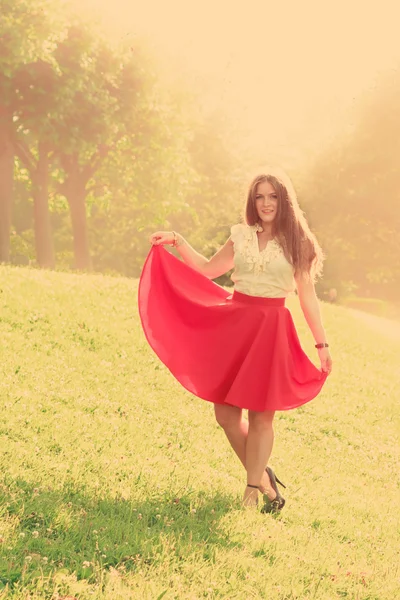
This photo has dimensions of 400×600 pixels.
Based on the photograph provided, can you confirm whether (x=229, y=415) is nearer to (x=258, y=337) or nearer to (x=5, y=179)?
(x=258, y=337)

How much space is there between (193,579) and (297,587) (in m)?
0.78

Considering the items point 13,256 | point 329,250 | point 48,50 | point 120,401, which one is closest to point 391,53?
point 329,250

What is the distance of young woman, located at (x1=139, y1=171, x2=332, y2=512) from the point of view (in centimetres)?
609

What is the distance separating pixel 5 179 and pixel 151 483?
73.9 feet

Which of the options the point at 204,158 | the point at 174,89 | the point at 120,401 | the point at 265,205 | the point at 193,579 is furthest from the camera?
the point at 204,158

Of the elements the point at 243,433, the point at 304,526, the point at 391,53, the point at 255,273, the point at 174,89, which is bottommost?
the point at 304,526

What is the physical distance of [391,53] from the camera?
46.9 m

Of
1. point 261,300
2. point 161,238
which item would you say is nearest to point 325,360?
point 261,300

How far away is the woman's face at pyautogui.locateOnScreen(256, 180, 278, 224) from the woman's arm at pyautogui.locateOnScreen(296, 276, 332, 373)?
23.3 inches

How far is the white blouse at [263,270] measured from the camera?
6.13 metres

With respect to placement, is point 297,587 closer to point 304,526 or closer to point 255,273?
point 304,526

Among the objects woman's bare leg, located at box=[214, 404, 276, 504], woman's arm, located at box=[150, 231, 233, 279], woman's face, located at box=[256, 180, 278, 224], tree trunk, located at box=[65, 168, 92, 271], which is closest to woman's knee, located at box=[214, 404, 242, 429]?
woman's bare leg, located at box=[214, 404, 276, 504]

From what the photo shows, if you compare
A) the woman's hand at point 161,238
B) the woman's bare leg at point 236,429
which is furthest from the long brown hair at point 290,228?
the woman's bare leg at point 236,429

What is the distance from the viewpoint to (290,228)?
241 inches
